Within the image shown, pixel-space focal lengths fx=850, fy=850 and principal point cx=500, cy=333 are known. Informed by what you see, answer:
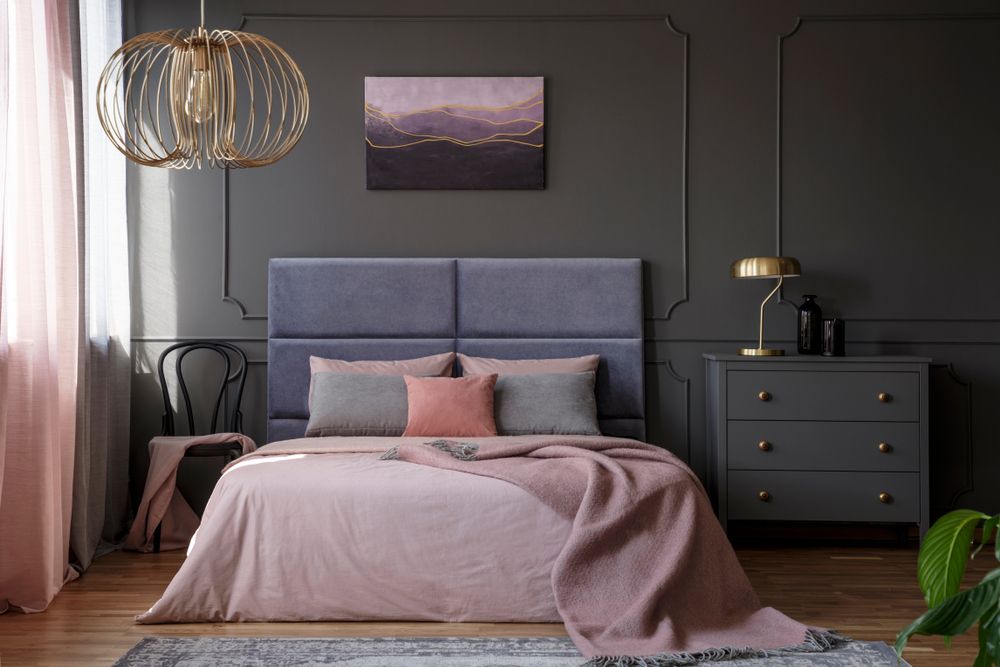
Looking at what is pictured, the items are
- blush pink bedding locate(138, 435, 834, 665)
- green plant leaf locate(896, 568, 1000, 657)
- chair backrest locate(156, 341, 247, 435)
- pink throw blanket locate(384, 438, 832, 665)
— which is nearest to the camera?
green plant leaf locate(896, 568, 1000, 657)

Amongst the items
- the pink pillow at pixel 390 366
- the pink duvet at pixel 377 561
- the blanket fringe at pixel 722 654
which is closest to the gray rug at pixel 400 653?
the blanket fringe at pixel 722 654

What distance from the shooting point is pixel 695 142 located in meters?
4.34

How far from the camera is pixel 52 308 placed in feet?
10.9

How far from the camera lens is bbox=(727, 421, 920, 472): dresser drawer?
152 inches

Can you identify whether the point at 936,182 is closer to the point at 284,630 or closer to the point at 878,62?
the point at 878,62

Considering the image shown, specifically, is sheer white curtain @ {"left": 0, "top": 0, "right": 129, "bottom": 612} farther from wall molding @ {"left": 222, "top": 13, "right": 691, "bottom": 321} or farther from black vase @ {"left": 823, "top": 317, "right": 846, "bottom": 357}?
black vase @ {"left": 823, "top": 317, "right": 846, "bottom": 357}

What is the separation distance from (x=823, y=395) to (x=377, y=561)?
220 cm

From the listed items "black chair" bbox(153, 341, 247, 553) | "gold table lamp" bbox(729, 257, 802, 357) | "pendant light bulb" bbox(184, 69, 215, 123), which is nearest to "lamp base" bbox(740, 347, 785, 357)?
"gold table lamp" bbox(729, 257, 802, 357)

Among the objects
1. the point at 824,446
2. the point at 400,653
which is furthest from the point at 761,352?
the point at 400,653

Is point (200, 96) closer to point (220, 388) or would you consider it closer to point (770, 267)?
point (220, 388)

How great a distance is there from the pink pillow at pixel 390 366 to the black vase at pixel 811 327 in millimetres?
1714

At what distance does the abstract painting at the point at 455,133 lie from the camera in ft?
14.1

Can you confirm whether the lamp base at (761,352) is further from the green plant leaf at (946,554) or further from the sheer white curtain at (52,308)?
the green plant leaf at (946,554)

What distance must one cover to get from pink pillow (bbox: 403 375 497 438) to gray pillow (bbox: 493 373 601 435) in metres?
0.09
